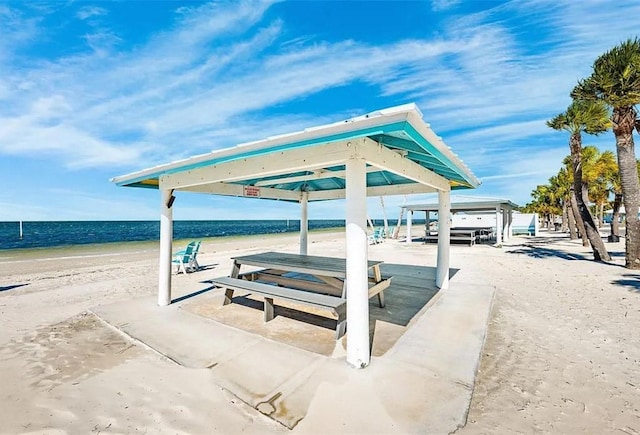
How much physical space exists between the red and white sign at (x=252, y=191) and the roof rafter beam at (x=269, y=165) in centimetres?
152

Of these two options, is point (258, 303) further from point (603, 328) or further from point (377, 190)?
point (603, 328)

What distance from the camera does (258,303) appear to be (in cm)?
580

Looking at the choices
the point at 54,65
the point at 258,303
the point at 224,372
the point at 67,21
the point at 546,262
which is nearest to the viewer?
the point at 224,372

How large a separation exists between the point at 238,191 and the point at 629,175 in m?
12.9

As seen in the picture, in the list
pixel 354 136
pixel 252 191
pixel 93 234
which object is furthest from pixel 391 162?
pixel 93 234

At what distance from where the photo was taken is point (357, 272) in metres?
A: 3.20

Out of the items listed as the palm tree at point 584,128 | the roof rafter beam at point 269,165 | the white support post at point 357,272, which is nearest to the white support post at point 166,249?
the roof rafter beam at point 269,165

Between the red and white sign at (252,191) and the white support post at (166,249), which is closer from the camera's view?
the white support post at (166,249)

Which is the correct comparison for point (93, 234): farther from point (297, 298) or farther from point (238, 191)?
point (297, 298)

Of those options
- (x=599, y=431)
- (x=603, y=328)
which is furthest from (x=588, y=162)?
(x=599, y=431)

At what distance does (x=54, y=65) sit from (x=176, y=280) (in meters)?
6.43

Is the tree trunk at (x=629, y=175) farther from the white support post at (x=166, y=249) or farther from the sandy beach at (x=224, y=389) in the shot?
the white support post at (x=166, y=249)

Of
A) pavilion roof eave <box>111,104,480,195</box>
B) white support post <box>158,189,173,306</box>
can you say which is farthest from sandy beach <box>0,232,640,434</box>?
pavilion roof eave <box>111,104,480,195</box>

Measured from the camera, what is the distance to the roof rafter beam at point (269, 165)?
3301mm
